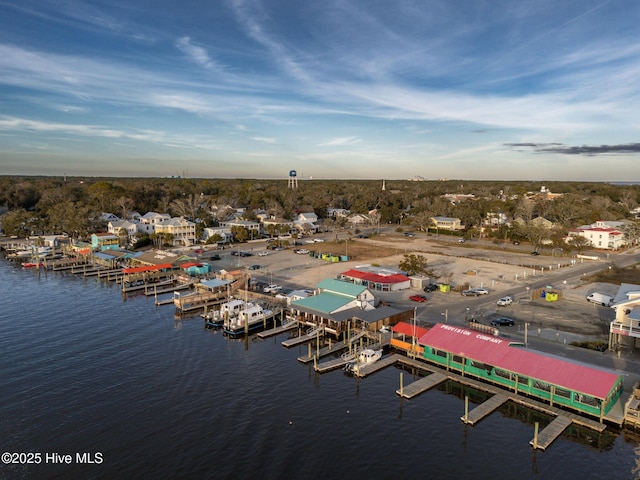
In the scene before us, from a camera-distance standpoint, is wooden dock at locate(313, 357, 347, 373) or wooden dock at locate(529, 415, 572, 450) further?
wooden dock at locate(313, 357, 347, 373)

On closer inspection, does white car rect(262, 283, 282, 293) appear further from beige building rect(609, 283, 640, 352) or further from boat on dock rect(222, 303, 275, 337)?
beige building rect(609, 283, 640, 352)

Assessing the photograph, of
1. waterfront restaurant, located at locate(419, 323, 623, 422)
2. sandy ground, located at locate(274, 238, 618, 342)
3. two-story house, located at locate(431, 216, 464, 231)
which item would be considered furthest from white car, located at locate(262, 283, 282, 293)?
two-story house, located at locate(431, 216, 464, 231)

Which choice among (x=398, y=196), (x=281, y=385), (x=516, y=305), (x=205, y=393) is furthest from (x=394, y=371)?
(x=398, y=196)

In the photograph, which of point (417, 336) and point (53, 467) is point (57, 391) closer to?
point (53, 467)

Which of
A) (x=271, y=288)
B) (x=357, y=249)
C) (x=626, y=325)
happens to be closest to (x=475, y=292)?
(x=626, y=325)

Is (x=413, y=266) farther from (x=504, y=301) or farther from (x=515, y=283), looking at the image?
(x=504, y=301)

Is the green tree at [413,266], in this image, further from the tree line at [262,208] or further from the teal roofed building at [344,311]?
the tree line at [262,208]
